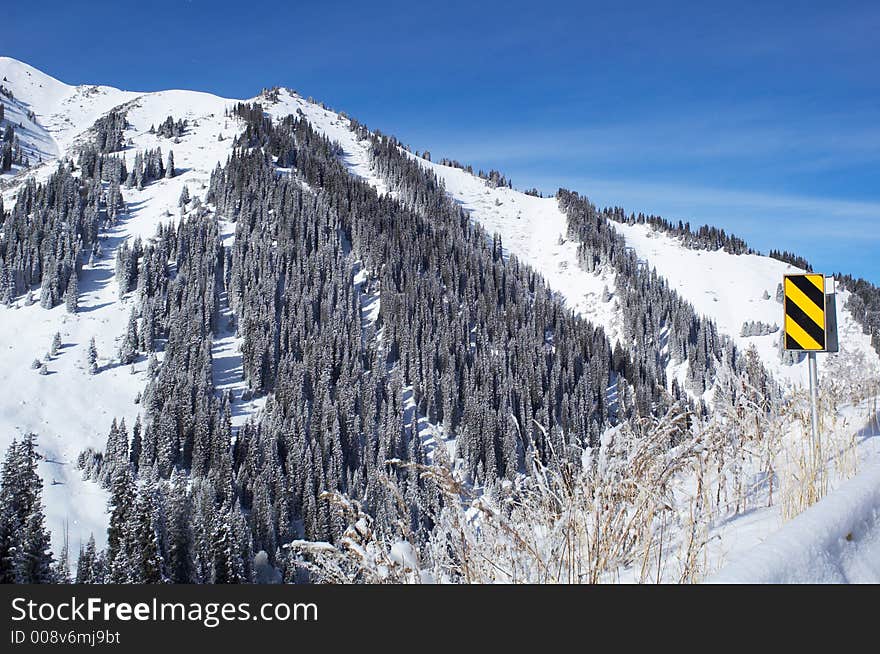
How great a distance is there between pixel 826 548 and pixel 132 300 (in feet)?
308

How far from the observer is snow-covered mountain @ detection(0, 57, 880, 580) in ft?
202

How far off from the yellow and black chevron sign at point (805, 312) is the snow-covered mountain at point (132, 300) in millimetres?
544

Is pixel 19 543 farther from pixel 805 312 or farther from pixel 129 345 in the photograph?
pixel 129 345

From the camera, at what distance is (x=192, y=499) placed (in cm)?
5478

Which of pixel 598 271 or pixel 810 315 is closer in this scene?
pixel 810 315

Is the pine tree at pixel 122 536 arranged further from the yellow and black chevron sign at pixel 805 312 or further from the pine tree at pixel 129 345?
the yellow and black chevron sign at pixel 805 312

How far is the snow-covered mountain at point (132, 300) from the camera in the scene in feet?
202

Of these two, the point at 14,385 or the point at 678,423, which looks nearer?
the point at 678,423


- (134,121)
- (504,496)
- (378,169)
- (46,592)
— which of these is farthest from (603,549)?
(134,121)

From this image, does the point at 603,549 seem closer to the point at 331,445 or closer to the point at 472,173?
the point at 331,445

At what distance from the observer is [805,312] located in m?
7.23

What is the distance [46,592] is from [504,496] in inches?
141

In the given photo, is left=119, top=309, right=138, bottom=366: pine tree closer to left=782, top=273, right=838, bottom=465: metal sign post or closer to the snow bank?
left=782, top=273, right=838, bottom=465: metal sign post

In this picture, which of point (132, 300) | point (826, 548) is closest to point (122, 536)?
point (826, 548)
